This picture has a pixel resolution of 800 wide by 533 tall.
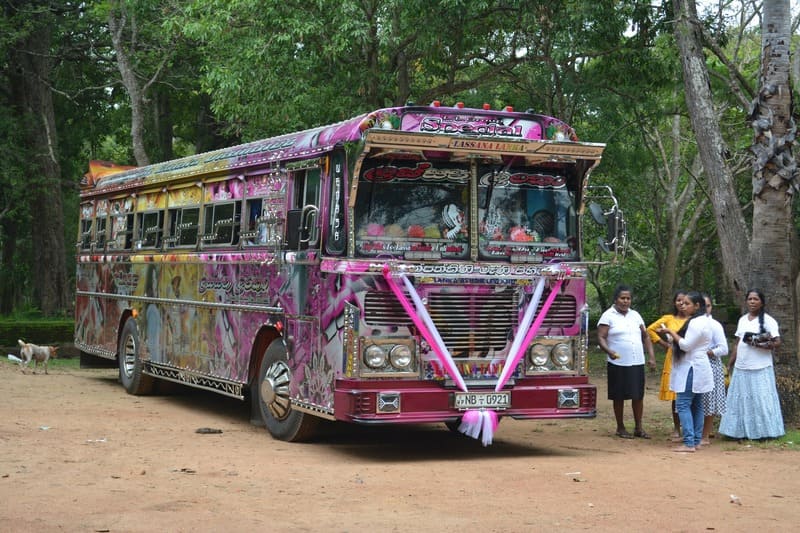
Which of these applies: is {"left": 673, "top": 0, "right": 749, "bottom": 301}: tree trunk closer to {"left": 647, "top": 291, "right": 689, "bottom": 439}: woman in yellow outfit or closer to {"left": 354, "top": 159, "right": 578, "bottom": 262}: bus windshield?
{"left": 647, "top": 291, "right": 689, "bottom": 439}: woman in yellow outfit

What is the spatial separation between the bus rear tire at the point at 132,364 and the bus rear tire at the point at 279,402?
463 centimetres

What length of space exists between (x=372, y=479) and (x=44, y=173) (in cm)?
2371

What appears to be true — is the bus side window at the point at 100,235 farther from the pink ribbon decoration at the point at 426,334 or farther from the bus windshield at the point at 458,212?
the pink ribbon decoration at the point at 426,334

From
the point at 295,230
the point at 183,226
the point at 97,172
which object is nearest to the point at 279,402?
the point at 295,230

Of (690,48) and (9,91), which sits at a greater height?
(9,91)

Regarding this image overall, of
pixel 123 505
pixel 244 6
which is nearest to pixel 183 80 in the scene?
pixel 244 6

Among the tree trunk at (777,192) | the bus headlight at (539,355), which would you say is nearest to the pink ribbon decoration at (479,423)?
the bus headlight at (539,355)

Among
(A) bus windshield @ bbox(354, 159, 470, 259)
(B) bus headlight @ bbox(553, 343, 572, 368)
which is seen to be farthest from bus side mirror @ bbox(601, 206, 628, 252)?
(A) bus windshield @ bbox(354, 159, 470, 259)

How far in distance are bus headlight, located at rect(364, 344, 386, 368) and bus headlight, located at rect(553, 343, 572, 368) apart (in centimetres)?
182

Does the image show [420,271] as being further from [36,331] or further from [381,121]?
[36,331]

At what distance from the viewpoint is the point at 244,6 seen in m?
20.6

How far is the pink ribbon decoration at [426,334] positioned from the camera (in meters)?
10.7

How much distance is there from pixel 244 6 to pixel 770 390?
12.1 metres

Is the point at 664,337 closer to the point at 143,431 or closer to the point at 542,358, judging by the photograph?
the point at 542,358
